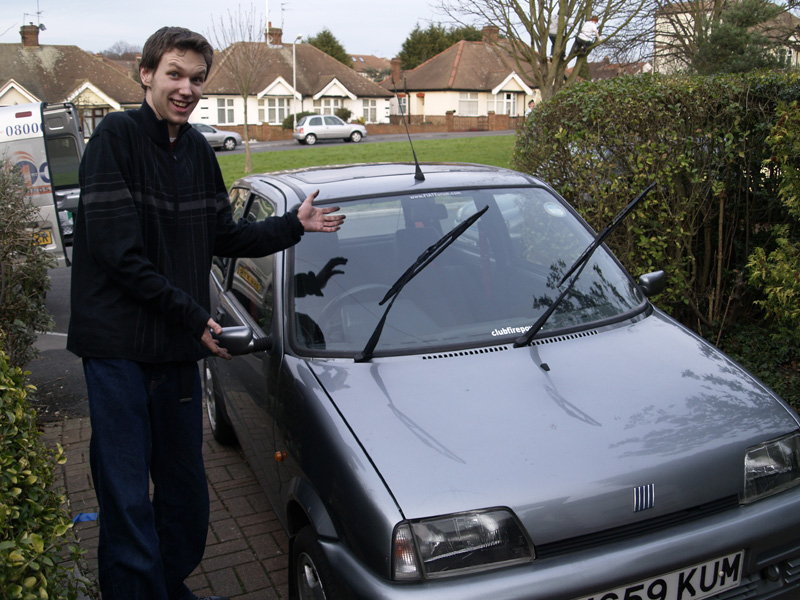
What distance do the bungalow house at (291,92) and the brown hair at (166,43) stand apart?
56305 mm

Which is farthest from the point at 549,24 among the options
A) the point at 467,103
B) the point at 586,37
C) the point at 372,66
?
the point at 372,66

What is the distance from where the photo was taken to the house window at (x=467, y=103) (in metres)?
69.8

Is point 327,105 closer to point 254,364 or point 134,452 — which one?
point 254,364

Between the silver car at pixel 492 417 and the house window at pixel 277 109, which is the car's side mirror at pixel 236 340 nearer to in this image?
the silver car at pixel 492 417

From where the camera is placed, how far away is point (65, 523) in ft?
7.71

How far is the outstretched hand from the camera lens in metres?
3.31

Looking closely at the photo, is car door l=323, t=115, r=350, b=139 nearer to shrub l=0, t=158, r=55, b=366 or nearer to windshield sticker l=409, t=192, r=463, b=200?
shrub l=0, t=158, r=55, b=366

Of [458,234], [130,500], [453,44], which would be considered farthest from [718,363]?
[453,44]

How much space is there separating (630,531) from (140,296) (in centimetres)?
180

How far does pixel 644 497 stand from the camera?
2.37 meters

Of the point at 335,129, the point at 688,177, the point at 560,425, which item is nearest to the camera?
the point at 560,425

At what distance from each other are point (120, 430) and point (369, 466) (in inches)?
36.7

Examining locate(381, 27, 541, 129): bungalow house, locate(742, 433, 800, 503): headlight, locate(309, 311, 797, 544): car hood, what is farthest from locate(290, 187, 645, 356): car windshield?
locate(381, 27, 541, 129): bungalow house

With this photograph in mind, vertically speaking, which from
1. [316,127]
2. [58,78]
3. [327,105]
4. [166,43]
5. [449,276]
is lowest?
[449,276]
